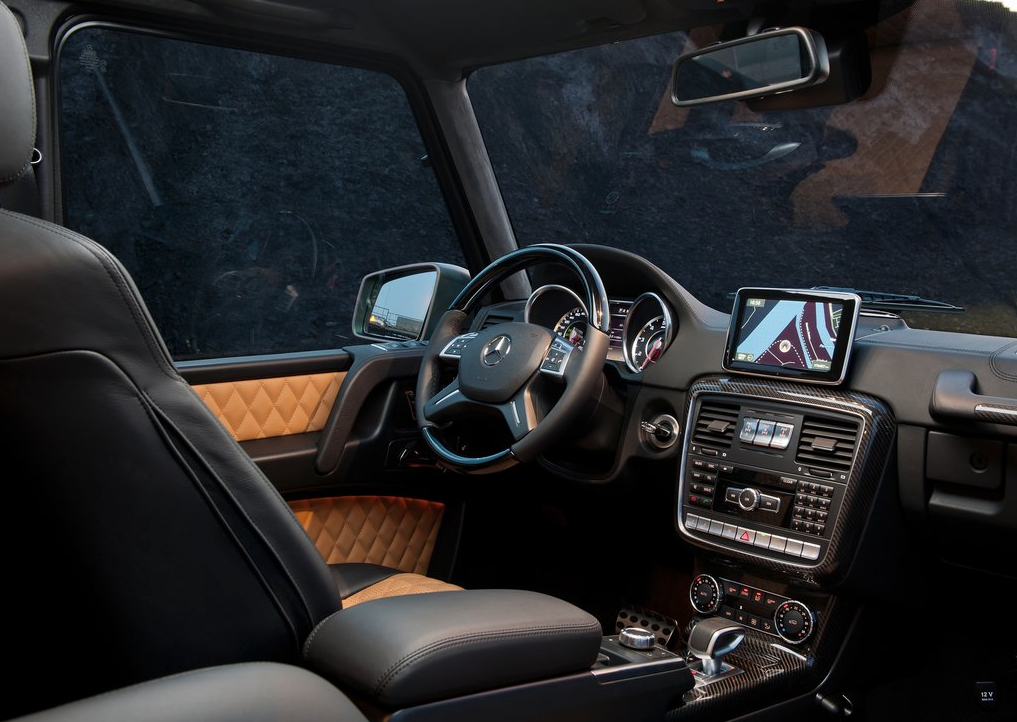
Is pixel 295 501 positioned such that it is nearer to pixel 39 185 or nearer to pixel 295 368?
pixel 295 368

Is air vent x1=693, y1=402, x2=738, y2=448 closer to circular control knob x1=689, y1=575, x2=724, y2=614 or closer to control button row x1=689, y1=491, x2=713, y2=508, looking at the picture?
control button row x1=689, y1=491, x2=713, y2=508

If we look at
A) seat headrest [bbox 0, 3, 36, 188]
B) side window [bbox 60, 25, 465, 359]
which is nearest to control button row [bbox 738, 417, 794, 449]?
side window [bbox 60, 25, 465, 359]

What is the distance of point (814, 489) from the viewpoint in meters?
2.12

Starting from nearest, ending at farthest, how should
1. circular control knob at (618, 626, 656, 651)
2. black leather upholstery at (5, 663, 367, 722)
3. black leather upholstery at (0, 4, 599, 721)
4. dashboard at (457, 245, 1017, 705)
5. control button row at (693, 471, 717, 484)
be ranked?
black leather upholstery at (5, 663, 367, 722) → black leather upholstery at (0, 4, 599, 721) → circular control knob at (618, 626, 656, 651) → dashboard at (457, 245, 1017, 705) → control button row at (693, 471, 717, 484)

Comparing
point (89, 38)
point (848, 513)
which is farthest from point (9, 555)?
point (89, 38)

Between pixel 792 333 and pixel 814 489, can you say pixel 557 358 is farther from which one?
pixel 814 489

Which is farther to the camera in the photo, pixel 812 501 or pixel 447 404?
pixel 447 404

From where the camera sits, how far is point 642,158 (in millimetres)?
3158

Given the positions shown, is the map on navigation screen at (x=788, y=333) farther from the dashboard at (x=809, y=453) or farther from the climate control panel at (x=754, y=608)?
the climate control panel at (x=754, y=608)

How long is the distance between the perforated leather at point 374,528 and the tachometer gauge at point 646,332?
0.86 m

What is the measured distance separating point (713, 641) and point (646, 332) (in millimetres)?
906

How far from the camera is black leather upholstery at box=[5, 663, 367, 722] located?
89cm

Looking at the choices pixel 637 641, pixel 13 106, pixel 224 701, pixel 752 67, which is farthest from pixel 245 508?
pixel 752 67

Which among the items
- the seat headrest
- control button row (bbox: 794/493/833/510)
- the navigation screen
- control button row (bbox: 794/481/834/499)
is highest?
the seat headrest
